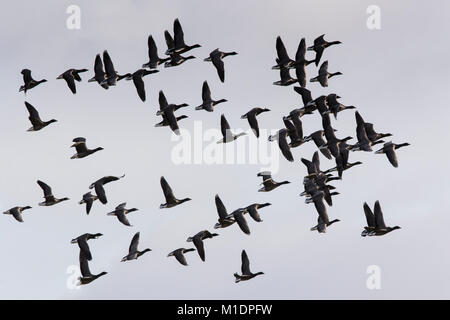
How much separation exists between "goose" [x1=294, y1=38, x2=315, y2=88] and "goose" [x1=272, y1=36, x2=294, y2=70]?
1.29ft

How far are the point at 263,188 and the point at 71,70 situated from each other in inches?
498

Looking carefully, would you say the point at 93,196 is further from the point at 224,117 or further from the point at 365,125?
the point at 365,125

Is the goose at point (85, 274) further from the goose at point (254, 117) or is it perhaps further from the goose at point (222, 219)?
the goose at point (254, 117)

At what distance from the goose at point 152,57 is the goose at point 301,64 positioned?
732cm

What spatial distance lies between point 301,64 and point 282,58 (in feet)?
3.70

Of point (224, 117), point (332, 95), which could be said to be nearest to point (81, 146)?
point (224, 117)

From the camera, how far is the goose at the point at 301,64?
8750 centimetres

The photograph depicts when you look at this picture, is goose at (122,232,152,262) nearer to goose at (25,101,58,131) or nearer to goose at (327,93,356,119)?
goose at (25,101,58,131)

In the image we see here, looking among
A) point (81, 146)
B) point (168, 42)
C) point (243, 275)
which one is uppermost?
point (168, 42)

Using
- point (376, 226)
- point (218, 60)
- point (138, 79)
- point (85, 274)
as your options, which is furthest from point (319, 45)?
point (85, 274)

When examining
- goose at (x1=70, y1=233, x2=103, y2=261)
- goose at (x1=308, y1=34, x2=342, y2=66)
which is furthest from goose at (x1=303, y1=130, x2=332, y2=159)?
goose at (x1=70, y1=233, x2=103, y2=261)

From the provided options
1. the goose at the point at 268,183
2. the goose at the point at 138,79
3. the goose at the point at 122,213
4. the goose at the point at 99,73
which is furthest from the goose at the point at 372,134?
the goose at the point at 99,73

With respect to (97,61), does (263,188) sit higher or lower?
lower

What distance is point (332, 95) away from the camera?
287 feet
